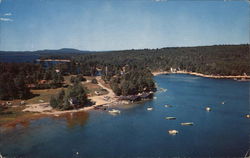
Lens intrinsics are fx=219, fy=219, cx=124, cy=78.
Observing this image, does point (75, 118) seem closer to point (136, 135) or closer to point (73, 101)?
point (73, 101)

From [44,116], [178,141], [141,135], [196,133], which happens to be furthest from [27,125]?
[196,133]

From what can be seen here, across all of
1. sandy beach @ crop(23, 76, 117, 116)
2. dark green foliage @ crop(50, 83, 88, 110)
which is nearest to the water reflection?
sandy beach @ crop(23, 76, 117, 116)

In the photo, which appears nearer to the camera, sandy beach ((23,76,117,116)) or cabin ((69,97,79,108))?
sandy beach ((23,76,117,116))

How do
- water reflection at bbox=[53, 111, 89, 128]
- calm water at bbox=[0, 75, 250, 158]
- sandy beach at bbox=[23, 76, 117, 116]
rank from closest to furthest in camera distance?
calm water at bbox=[0, 75, 250, 158] → water reflection at bbox=[53, 111, 89, 128] → sandy beach at bbox=[23, 76, 117, 116]

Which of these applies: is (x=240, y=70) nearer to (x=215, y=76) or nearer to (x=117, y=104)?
(x=215, y=76)

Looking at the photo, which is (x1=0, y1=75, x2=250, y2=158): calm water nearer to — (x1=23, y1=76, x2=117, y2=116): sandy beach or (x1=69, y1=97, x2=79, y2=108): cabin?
(x1=23, y1=76, x2=117, y2=116): sandy beach

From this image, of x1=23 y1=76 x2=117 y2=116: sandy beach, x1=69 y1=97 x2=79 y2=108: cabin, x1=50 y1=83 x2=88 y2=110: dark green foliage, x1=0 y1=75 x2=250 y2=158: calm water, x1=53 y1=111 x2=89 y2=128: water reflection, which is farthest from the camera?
x1=69 y1=97 x2=79 y2=108: cabin

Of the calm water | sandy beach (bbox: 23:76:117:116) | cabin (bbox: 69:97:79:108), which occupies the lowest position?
the calm water

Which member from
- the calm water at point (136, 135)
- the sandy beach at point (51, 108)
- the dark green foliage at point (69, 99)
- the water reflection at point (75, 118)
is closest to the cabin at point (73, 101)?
the dark green foliage at point (69, 99)

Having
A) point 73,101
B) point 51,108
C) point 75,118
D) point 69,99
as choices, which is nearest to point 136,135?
point 75,118
